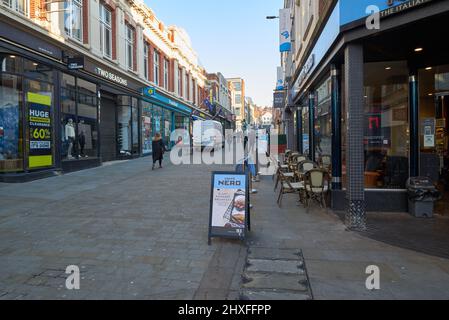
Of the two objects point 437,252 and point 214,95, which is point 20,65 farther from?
point 214,95

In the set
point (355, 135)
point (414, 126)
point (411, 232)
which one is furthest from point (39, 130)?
point (411, 232)

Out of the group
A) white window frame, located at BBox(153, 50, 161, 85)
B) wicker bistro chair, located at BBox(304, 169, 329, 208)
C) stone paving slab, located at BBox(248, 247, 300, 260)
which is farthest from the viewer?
white window frame, located at BBox(153, 50, 161, 85)

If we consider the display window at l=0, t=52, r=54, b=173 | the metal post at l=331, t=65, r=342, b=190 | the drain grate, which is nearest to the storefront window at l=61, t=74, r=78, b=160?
the display window at l=0, t=52, r=54, b=173

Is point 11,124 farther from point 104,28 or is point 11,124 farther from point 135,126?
point 135,126

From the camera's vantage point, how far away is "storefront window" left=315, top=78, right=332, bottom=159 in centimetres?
916

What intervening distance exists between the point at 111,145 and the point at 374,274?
17.4 m

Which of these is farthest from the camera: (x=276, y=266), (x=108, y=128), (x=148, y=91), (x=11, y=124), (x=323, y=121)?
(x=148, y=91)

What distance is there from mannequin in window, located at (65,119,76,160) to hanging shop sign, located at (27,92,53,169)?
121 centimetres

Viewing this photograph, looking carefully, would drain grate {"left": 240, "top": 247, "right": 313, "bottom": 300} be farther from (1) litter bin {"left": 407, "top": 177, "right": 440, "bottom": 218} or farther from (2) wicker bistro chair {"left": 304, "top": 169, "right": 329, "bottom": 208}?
(1) litter bin {"left": 407, "top": 177, "right": 440, "bottom": 218}

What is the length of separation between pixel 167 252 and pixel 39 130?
9428mm

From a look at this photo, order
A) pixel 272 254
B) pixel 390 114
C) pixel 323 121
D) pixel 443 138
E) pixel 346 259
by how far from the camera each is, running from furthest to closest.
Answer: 1. pixel 443 138
2. pixel 323 121
3. pixel 390 114
4. pixel 272 254
5. pixel 346 259

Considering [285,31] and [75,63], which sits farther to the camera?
[285,31]

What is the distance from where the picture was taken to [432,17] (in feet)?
16.6

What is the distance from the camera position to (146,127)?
77.9 feet
